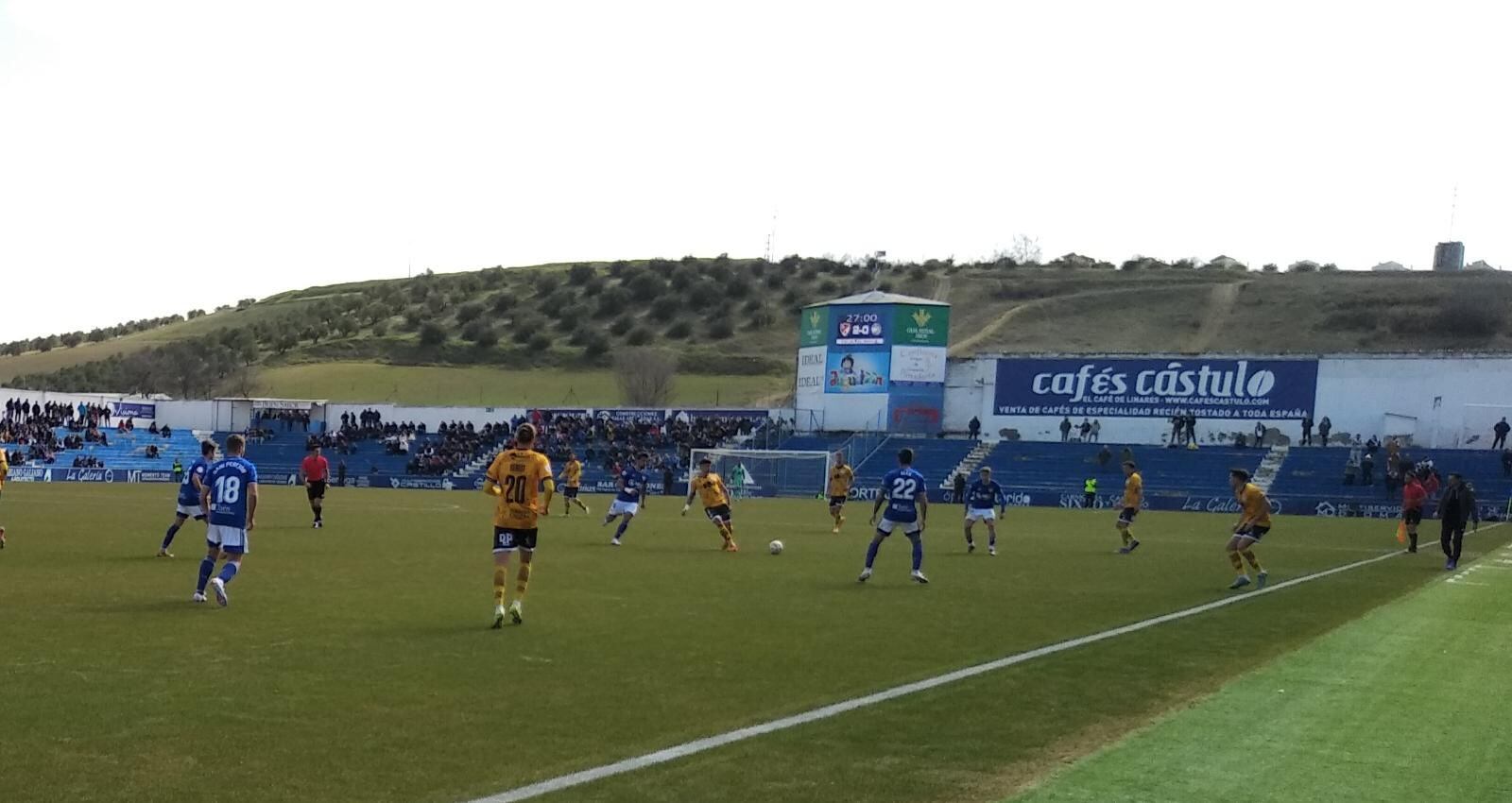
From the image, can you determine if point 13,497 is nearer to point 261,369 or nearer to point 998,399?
point 998,399

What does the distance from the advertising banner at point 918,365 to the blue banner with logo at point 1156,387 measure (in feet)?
11.2

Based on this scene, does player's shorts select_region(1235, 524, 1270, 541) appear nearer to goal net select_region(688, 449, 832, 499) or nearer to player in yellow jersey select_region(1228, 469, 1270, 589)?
player in yellow jersey select_region(1228, 469, 1270, 589)

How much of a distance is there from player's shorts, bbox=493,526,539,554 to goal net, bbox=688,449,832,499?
160 feet

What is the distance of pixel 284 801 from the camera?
6.77 metres

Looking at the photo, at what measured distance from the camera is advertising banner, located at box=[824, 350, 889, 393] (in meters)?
68.1

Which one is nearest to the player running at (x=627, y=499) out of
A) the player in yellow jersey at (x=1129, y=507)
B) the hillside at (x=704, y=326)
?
the player in yellow jersey at (x=1129, y=507)

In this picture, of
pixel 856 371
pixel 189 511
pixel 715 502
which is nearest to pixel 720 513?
pixel 715 502

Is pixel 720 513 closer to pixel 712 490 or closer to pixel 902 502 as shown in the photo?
pixel 712 490

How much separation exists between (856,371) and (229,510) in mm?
55076

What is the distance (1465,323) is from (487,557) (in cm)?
10585

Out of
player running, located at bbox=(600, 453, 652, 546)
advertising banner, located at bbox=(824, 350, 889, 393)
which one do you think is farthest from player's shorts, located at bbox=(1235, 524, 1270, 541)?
advertising banner, located at bbox=(824, 350, 889, 393)

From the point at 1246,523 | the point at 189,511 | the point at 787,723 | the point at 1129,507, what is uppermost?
the point at 1246,523

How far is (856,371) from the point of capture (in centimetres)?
6862

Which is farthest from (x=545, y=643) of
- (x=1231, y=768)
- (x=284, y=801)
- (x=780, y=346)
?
(x=780, y=346)
